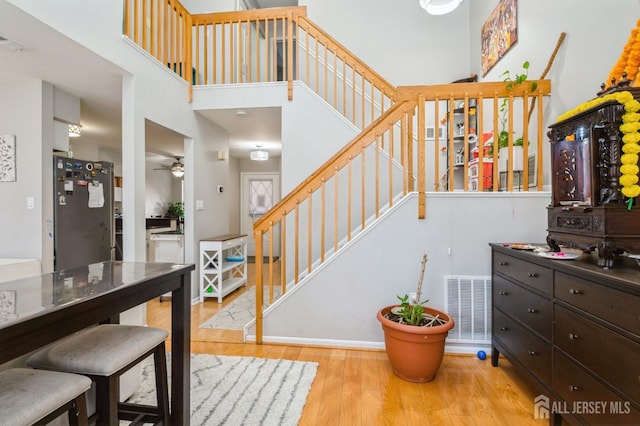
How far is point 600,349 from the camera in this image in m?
1.21

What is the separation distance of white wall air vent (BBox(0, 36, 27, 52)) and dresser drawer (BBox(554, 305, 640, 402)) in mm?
3788

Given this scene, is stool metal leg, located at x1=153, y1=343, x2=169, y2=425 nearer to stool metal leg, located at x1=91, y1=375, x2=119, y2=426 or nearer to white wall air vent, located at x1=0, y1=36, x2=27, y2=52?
stool metal leg, located at x1=91, y1=375, x2=119, y2=426

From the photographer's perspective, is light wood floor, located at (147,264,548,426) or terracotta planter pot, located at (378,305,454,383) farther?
terracotta planter pot, located at (378,305,454,383)

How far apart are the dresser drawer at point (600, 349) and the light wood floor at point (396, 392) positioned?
0.57m

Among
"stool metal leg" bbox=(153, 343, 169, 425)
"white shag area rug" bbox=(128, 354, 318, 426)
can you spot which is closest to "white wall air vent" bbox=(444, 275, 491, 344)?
"white shag area rug" bbox=(128, 354, 318, 426)

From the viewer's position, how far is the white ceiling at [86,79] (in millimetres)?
2021

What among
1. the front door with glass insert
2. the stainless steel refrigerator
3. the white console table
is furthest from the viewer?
the front door with glass insert

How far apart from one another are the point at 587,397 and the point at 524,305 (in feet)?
1.90

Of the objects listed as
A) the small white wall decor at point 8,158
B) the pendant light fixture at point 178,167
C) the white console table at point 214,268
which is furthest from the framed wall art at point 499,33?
the pendant light fixture at point 178,167

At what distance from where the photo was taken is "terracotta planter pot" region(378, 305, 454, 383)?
1924 mm

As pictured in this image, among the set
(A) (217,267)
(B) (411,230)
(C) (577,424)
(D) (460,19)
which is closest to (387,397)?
(C) (577,424)

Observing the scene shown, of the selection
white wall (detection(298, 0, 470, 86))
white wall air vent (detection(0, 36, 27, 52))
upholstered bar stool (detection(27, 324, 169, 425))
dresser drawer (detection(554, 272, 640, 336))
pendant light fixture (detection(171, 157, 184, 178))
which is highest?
white wall (detection(298, 0, 470, 86))

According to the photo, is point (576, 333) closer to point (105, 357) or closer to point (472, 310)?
point (472, 310)

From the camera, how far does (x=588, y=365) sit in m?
1.28
